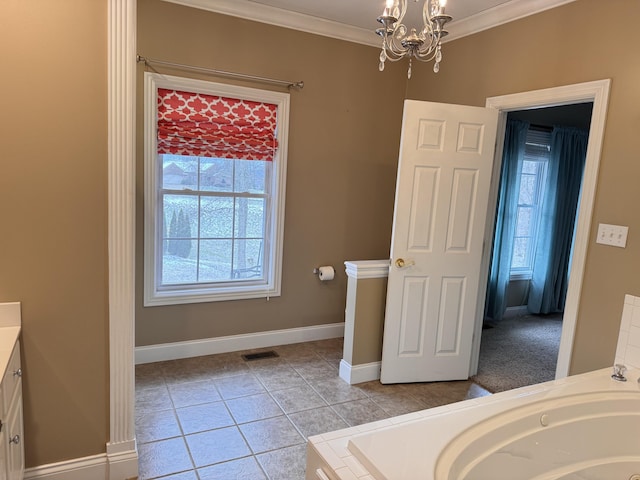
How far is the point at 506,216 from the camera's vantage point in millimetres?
4742

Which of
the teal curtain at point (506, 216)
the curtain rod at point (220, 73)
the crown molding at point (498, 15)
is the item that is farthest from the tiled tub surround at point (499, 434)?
the curtain rod at point (220, 73)

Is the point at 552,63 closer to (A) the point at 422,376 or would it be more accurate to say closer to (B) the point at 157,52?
(A) the point at 422,376

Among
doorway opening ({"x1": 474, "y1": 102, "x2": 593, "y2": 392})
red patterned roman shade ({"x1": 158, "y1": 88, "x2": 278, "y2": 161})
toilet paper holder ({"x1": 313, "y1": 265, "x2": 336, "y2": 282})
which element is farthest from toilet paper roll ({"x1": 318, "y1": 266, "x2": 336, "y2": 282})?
doorway opening ({"x1": 474, "y1": 102, "x2": 593, "y2": 392})

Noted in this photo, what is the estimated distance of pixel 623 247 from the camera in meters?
2.31

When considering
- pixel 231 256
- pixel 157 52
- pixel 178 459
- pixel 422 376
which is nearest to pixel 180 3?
pixel 157 52

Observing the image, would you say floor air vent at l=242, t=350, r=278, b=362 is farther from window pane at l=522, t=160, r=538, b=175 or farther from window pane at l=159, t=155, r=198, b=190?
window pane at l=522, t=160, r=538, b=175

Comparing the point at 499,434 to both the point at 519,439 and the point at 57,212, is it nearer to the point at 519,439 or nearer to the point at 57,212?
the point at 519,439

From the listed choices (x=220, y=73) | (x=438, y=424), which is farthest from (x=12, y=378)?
(x=220, y=73)

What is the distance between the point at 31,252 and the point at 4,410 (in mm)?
637

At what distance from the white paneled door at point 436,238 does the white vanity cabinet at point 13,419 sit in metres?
2.15

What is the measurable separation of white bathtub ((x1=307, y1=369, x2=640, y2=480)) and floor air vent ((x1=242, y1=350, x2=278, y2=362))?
1.99 metres

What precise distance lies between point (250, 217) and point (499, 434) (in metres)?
2.46

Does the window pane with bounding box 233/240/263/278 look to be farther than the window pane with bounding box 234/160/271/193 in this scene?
Yes

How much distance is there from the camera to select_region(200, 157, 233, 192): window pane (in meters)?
3.29
